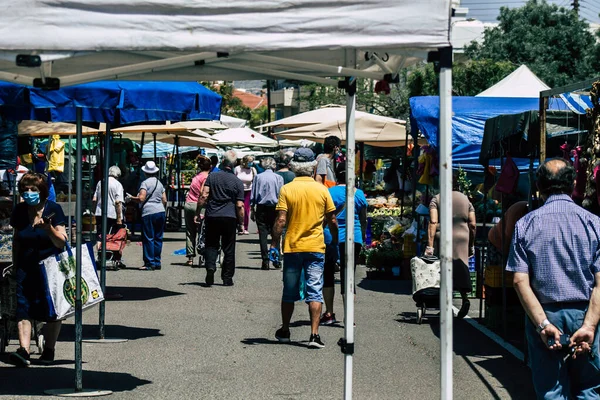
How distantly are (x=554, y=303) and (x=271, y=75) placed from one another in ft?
7.26

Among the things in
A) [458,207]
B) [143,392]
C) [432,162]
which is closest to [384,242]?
[432,162]

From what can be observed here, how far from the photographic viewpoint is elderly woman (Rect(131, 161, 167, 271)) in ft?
55.3

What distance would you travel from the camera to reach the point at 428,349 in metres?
10.2

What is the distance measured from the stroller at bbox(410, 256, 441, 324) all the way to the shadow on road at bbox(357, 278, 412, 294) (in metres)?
2.91

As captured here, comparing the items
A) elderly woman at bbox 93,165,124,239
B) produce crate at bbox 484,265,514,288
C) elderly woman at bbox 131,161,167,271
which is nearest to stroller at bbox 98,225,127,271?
elderly woman at bbox 93,165,124,239

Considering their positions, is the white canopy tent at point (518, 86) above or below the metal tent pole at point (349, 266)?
above

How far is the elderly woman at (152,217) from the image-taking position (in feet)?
55.3

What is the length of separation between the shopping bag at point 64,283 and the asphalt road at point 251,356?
616 millimetres

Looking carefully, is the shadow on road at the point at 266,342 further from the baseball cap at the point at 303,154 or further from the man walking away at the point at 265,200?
the man walking away at the point at 265,200

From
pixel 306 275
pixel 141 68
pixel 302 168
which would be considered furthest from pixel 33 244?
pixel 141 68

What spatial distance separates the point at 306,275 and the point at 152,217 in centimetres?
727

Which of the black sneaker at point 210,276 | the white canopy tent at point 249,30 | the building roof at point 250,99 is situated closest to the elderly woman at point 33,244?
the white canopy tent at point 249,30

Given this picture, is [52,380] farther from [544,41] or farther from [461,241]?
[544,41]

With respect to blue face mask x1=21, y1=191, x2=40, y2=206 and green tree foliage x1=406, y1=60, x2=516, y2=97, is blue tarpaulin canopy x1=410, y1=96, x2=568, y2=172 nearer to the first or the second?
blue face mask x1=21, y1=191, x2=40, y2=206
